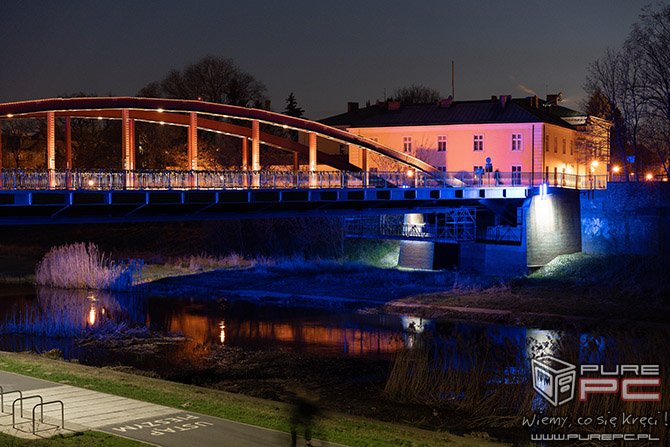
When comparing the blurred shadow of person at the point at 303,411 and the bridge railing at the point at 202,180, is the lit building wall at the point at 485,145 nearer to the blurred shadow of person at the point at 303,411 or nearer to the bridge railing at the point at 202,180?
the bridge railing at the point at 202,180

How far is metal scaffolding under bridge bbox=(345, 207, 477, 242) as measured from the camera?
50.6 meters

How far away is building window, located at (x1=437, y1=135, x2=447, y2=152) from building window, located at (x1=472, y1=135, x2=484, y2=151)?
225cm

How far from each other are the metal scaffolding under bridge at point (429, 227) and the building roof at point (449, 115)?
11625 millimetres

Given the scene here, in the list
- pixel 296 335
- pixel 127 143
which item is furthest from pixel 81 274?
pixel 296 335

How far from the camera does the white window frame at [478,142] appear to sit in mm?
62731

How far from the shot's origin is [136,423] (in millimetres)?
14016

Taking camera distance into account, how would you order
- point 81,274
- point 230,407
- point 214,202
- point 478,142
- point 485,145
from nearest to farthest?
point 230,407 → point 214,202 → point 81,274 → point 485,145 → point 478,142

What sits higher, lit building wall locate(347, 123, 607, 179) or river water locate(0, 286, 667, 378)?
lit building wall locate(347, 123, 607, 179)

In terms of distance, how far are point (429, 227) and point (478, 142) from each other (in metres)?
13.2

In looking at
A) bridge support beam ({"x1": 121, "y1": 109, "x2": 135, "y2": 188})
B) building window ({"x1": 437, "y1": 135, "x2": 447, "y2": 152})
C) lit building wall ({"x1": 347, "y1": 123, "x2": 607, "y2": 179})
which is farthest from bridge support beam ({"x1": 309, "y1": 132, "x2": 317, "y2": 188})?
building window ({"x1": 437, "y1": 135, "x2": 447, "y2": 152})

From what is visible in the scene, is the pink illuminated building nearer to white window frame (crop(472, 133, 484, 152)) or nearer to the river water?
white window frame (crop(472, 133, 484, 152))

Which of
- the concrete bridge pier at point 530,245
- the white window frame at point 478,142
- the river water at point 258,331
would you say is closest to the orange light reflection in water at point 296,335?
the river water at point 258,331

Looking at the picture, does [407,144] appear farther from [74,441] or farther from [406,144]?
[74,441]

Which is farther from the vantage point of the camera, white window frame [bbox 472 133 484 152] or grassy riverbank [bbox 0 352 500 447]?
white window frame [bbox 472 133 484 152]
